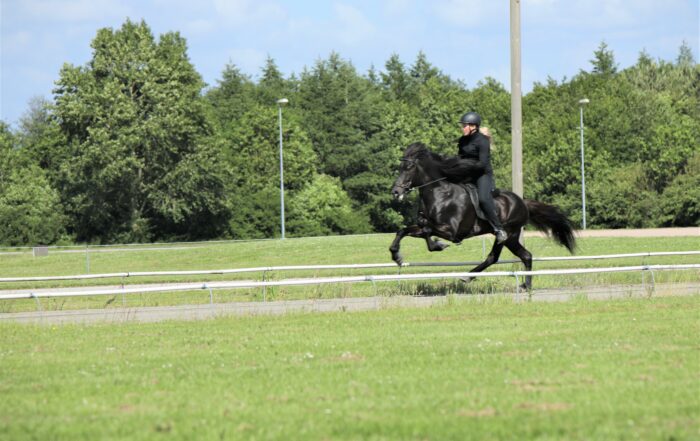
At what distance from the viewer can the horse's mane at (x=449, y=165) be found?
17641 millimetres

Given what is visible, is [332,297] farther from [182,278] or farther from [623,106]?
[623,106]

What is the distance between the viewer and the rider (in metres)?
17.7

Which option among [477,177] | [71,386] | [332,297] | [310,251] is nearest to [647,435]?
[71,386]

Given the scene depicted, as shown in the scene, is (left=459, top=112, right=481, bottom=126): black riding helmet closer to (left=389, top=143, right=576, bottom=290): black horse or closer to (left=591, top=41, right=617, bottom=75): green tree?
(left=389, top=143, right=576, bottom=290): black horse

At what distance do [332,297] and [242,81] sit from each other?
87.8 meters

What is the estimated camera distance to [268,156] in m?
78.9

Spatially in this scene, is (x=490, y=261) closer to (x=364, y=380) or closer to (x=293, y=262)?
(x=364, y=380)

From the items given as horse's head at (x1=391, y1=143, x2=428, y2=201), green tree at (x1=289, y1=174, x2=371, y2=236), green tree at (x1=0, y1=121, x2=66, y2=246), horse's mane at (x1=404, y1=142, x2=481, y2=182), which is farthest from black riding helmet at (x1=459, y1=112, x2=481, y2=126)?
green tree at (x1=289, y1=174, x2=371, y2=236)

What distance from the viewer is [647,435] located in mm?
6195

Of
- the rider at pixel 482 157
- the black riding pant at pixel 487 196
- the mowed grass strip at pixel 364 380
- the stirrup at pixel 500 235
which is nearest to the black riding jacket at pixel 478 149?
the rider at pixel 482 157

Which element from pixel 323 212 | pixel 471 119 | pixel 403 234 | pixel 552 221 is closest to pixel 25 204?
pixel 323 212

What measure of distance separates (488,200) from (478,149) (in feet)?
2.89

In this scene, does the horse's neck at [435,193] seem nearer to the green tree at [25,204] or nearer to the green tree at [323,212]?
the green tree at [25,204]

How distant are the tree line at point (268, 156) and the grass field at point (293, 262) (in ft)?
42.8
